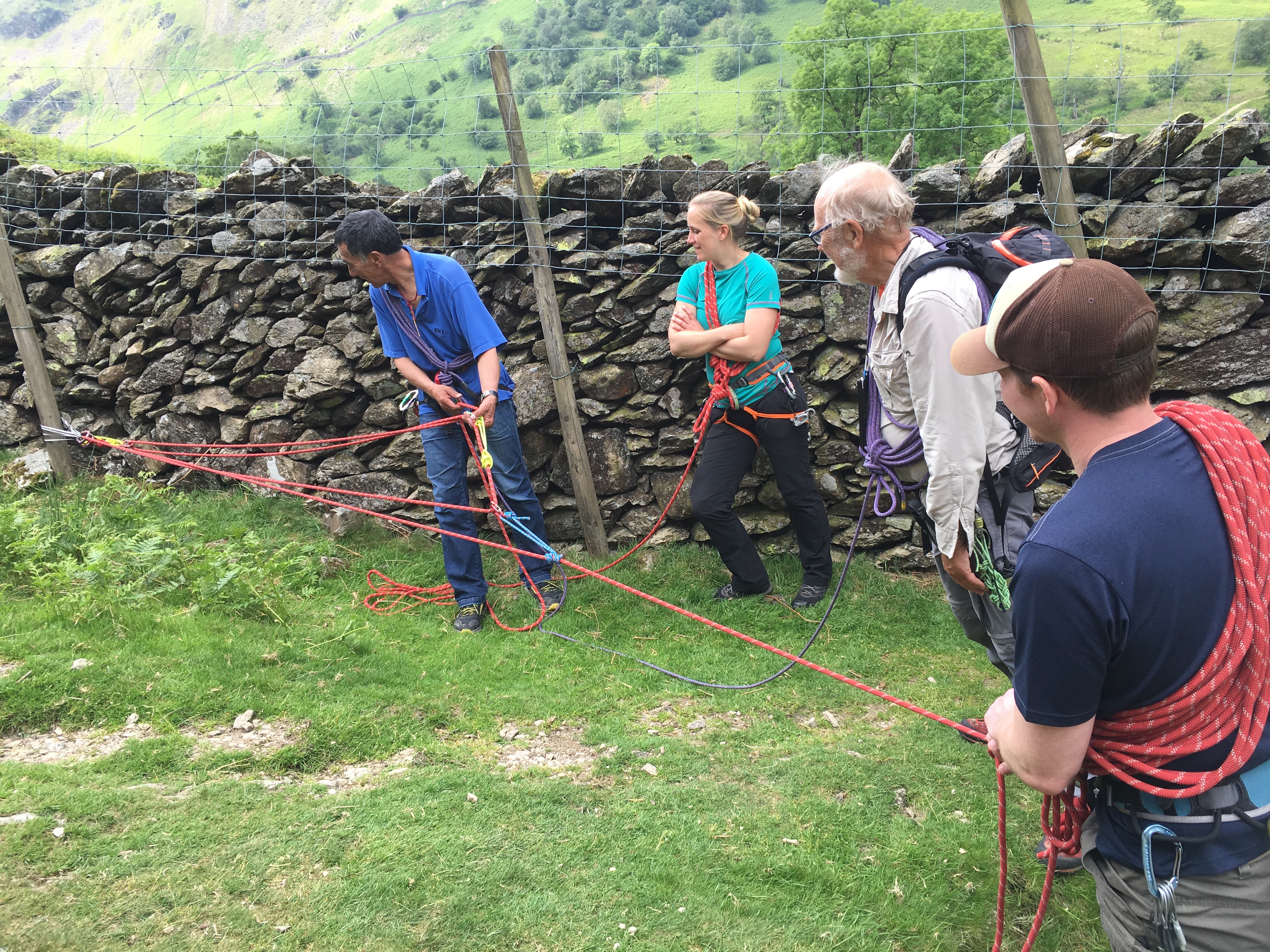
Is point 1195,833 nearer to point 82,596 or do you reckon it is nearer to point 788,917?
point 788,917

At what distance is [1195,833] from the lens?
1.52 meters

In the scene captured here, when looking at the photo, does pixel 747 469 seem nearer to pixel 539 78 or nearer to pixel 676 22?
pixel 539 78

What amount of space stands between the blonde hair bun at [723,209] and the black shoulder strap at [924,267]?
219 centimetres

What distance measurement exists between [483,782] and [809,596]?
8.38 ft

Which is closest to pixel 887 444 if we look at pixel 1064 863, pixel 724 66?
pixel 1064 863

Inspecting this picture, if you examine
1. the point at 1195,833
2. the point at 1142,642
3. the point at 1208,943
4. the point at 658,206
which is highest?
the point at 658,206

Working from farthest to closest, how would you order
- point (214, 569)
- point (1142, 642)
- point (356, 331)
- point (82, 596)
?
point (356, 331), point (214, 569), point (82, 596), point (1142, 642)

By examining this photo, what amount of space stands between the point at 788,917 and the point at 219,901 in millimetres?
1927

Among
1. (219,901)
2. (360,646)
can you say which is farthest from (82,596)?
(219,901)

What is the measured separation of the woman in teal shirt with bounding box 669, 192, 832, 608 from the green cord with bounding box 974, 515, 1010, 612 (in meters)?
2.16

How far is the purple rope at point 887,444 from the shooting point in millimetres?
3031

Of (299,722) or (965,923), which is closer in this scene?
(965,923)

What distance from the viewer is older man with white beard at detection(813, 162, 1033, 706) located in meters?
Result: 2.68

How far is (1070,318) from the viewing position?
1457mm
